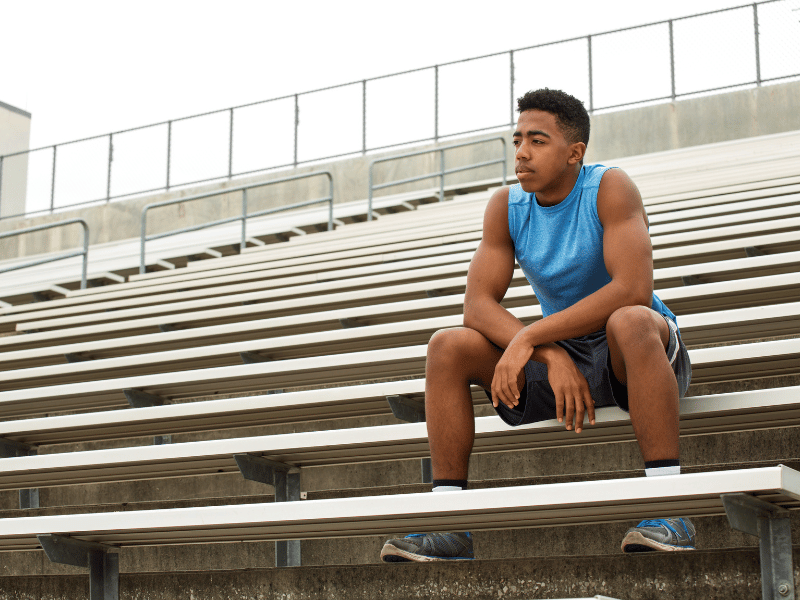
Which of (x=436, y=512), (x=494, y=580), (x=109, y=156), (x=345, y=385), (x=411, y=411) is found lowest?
(x=494, y=580)

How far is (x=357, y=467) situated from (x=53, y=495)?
99cm

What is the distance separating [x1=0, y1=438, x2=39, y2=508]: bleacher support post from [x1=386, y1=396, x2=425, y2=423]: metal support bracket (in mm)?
1148

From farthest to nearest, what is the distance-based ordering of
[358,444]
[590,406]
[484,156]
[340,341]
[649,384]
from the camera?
[484,156], [340,341], [358,444], [590,406], [649,384]

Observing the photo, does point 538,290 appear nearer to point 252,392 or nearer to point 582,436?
point 582,436

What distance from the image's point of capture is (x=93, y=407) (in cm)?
331

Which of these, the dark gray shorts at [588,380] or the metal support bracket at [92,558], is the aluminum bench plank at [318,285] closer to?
the dark gray shorts at [588,380]

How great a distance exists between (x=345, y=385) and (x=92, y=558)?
1.15m

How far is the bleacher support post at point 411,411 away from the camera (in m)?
2.39

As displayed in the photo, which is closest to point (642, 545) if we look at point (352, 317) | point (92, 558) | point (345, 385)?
point (92, 558)

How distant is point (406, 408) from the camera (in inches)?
96.0

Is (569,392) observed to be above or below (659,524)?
above

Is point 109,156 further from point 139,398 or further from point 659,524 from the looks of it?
point 659,524

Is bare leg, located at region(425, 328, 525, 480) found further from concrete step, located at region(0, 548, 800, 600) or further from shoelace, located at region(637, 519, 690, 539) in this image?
shoelace, located at region(637, 519, 690, 539)

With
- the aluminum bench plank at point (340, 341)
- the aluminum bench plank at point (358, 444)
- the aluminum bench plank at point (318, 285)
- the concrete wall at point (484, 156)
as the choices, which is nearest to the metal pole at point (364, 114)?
the concrete wall at point (484, 156)
